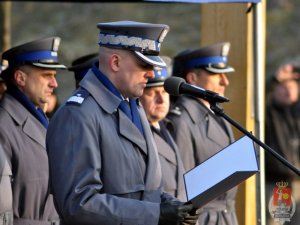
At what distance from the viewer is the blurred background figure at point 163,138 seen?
7370 mm

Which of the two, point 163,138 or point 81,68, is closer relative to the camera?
point 163,138

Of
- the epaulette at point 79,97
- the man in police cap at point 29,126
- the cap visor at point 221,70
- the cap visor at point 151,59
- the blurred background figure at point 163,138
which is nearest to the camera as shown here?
the epaulette at point 79,97

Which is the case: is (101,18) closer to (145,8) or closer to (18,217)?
(145,8)

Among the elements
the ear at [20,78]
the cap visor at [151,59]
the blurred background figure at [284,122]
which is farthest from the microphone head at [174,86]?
the blurred background figure at [284,122]

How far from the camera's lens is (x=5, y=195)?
249 inches

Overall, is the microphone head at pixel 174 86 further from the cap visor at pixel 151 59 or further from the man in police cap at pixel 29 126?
the man in police cap at pixel 29 126

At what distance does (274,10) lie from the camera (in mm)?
18422

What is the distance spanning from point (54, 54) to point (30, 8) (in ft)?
36.5

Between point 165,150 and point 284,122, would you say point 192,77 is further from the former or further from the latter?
point 284,122

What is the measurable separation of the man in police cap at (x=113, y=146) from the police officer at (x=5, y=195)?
110cm

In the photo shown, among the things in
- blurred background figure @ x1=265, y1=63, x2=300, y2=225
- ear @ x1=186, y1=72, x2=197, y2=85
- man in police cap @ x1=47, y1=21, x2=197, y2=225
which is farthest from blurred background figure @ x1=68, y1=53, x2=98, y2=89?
blurred background figure @ x1=265, y1=63, x2=300, y2=225

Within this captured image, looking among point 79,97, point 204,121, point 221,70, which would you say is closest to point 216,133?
point 204,121

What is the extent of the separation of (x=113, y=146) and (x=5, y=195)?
1.26 metres

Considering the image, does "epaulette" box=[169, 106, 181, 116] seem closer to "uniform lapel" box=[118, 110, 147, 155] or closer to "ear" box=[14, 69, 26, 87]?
"ear" box=[14, 69, 26, 87]
